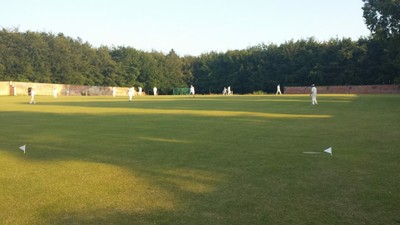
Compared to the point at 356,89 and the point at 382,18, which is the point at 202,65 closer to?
the point at 356,89

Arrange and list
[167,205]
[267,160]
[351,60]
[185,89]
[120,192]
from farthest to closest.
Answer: [185,89]
[351,60]
[267,160]
[120,192]
[167,205]

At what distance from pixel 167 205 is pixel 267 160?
389 cm

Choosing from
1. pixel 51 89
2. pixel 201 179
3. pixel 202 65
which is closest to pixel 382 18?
pixel 201 179

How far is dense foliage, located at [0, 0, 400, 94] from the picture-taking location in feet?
255

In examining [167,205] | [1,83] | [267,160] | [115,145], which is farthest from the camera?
[1,83]

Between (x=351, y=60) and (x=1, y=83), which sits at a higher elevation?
(x=351, y=60)

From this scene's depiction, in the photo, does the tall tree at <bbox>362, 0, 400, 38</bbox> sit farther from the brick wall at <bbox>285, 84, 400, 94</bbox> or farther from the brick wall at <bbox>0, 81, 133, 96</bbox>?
the brick wall at <bbox>0, 81, 133, 96</bbox>

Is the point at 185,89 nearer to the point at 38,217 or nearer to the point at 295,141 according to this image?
the point at 295,141

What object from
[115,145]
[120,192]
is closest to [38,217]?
[120,192]

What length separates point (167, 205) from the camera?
6.11 m

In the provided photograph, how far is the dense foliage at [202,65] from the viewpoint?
7781 centimetres

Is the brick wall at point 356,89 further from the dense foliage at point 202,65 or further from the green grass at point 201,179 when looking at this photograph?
the green grass at point 201,179

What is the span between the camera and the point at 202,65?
344 ft

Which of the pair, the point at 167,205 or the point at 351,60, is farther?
the point at 351,60
